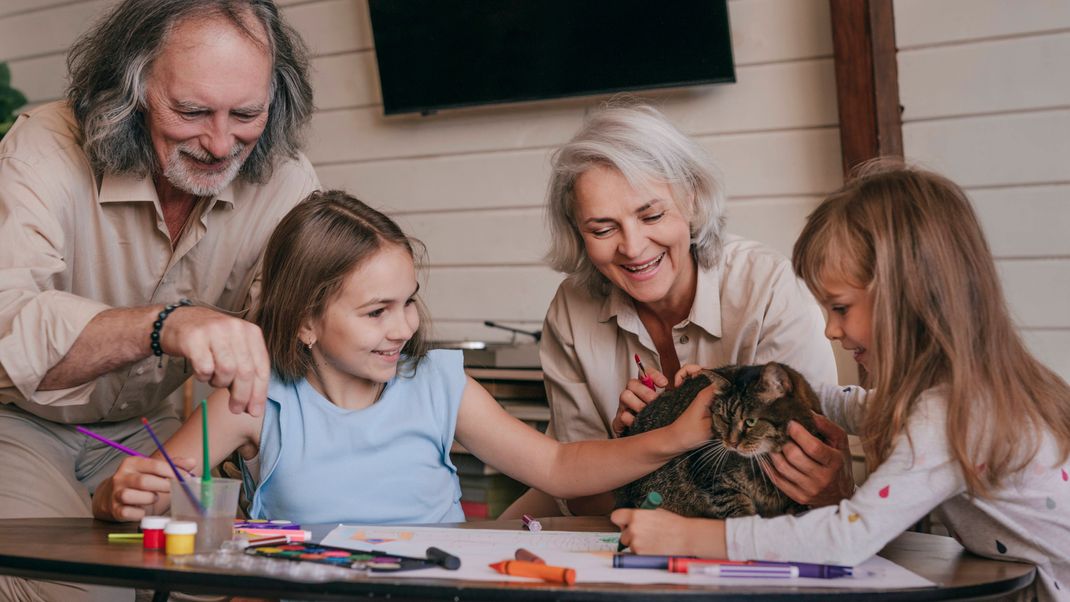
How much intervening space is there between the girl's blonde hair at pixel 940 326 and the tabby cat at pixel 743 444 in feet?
0.56

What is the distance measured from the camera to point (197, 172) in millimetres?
2188

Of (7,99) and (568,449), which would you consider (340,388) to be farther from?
(7,99)

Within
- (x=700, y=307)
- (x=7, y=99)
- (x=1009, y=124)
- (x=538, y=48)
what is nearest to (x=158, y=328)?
(x=700, y=307)

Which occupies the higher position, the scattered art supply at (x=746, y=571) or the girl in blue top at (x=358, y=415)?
the girl in blue top at (x=358, y=415)

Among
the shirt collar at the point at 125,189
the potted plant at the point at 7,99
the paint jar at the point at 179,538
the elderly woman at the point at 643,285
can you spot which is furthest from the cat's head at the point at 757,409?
the potted plant at the point at 7,99

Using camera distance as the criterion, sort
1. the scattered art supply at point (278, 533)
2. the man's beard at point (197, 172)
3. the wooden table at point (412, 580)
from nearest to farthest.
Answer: the wooden table at point (412, 580), the scattered art supply at point (278, 533), the man's beard at point (197, 172)

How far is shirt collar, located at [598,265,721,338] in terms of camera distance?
2184 mm

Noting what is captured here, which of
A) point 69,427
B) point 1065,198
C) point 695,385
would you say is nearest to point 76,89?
point 69,427

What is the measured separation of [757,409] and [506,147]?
2315 millimetres

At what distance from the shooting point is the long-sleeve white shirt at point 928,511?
1287 millimetres

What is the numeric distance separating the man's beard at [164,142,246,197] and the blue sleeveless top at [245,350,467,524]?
0.56 metres

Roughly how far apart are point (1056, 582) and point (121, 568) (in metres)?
1.25

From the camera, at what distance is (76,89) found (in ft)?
7.47

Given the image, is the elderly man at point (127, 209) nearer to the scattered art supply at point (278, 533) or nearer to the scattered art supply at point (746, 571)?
the scattered art supply at point (278, 533)
